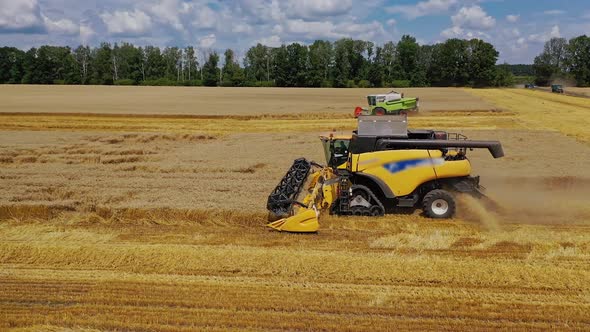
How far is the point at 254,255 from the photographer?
9.62m

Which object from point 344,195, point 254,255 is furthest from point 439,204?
point 254,255

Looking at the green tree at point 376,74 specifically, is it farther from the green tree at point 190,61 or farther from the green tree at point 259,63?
the green tree at point 190,61

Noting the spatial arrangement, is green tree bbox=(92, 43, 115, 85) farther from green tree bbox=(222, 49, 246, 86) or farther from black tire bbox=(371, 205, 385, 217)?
black tire bbox=(371, 205, 385, 217)

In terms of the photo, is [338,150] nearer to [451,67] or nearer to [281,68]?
[281,68]

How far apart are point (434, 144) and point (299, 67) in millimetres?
91968

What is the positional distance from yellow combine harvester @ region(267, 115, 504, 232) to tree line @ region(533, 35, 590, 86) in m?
111

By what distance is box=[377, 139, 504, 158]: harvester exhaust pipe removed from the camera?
1136 centimetres

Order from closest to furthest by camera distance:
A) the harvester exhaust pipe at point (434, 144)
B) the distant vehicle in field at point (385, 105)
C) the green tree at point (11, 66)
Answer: the harvester exhaust pipe at point (434, 144) < the distant vehicle in field at point (385, 105) < the green tree at point (11, 66)

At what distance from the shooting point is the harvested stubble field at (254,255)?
744 centimetres

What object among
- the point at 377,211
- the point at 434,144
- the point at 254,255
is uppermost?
the point at 434,144

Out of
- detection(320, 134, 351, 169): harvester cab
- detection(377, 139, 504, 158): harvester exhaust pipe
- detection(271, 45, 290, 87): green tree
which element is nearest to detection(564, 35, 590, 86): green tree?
detection(271, 45, 290, 87): green tree

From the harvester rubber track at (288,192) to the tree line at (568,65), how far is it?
367 feet

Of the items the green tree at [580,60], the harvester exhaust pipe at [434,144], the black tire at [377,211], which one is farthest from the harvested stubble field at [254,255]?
the green tree at [580,60]

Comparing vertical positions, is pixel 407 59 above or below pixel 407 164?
above
